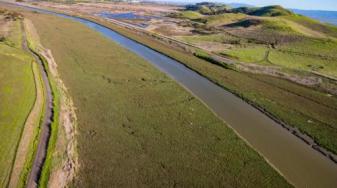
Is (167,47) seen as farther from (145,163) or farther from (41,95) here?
(145,163)

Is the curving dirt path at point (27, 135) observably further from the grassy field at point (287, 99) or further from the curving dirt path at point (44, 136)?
the grassy field at point (287, 99)

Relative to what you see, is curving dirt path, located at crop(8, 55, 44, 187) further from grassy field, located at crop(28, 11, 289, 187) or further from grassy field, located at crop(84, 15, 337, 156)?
grassy field, located at crop(84, 15, 337, 156)

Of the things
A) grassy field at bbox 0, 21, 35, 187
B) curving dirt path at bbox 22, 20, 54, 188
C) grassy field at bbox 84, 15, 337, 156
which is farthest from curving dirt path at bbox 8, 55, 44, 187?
grassy field at bbox 84, 15, 337, 156

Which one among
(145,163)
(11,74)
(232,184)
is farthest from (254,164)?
(11,74)

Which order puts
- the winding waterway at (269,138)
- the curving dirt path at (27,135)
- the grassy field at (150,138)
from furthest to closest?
the winding waterway at (269,138) → the grassy field at (150,138) → the curving dirt path at (27,135)

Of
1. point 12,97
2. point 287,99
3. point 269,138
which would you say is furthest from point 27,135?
point 287,99

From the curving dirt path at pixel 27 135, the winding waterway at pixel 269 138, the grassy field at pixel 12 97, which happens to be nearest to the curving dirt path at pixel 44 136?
the curving dirt path at pixel 27 135
